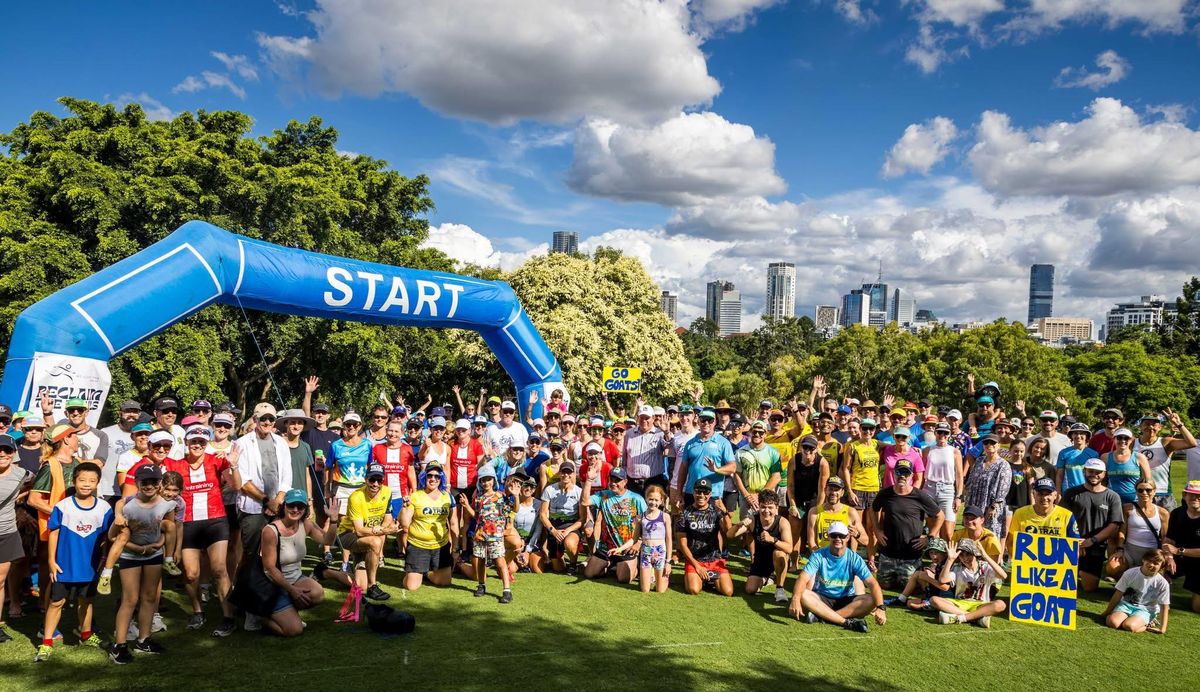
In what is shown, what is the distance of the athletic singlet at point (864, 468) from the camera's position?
8.75m

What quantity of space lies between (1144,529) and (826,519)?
3.38m

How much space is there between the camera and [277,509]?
6.82 m

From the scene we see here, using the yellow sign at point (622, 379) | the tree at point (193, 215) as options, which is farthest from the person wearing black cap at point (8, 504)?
the yellow sign at point (622, 379)

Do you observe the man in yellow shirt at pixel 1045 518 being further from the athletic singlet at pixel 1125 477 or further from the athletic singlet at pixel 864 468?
the athletic singlet at pixel 864 468

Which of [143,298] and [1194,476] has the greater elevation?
[143,298]

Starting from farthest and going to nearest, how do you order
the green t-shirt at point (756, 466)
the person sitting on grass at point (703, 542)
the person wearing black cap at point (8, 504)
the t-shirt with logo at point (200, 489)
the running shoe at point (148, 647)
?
the green t-shirt at point (756, 466) < the person sitting on grass at point (703, 542) < the t-shirt with logo at point (200, 489) < the running shoe at point (148, 647) < the person wearing black cap at point (8, 504)

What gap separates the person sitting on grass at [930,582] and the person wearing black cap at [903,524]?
0.70ft

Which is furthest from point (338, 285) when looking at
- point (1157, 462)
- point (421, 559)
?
point (1157, 462)

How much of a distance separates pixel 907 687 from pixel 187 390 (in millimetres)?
16194

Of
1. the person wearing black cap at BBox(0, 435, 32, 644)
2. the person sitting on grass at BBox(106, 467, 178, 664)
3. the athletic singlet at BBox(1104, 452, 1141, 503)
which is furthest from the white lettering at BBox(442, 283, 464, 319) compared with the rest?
the athletic singlet at BBox(1104, 452, 1141, 503)

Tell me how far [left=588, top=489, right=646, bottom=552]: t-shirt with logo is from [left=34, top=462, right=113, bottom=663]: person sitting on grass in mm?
4868

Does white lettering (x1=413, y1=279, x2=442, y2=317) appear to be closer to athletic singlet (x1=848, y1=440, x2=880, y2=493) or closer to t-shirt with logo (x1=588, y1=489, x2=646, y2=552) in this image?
t-shirt with logo (x1=588, y1=489, x2=646, y2=552)

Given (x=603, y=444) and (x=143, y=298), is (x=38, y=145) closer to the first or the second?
(x=143, y=298)

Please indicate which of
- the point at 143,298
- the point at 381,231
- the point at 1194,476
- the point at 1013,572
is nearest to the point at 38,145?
the point at 381,231
